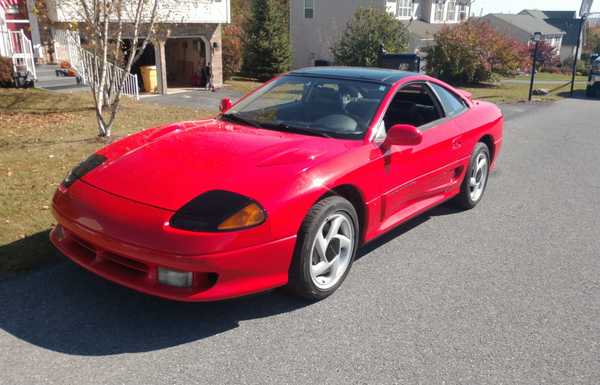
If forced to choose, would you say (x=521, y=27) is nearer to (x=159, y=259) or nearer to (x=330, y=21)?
(x=330, y=21)

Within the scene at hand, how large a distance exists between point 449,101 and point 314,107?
5.46 feet

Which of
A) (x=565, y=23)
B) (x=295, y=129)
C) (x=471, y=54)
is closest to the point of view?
(x=295, y=129)

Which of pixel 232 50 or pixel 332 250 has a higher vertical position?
pixel 232 50

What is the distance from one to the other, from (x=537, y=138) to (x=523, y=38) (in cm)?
5426

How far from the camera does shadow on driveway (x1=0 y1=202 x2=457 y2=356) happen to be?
3102mm

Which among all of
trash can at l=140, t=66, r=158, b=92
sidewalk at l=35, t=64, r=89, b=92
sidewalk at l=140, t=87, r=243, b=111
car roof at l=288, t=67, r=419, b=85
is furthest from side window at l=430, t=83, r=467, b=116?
trash can at l=140, t=66, r=158, b=92

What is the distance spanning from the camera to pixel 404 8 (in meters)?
37.9

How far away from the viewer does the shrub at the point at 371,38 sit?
2902 cm

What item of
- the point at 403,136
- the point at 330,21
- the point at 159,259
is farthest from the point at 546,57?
the point at 159,259

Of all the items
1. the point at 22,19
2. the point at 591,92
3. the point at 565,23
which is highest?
the point at 565,23

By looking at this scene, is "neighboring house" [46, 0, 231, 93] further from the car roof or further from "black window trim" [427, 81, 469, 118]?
"black window trim" [427, 81, 469, 118]

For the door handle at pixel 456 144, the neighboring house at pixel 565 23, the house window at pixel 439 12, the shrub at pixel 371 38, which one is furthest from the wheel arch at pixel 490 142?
the neighboring house at pixel 565 23

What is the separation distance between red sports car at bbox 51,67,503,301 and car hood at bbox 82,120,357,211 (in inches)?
0.4

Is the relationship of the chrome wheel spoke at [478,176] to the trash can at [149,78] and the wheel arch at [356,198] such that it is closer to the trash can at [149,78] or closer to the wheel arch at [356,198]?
the wheel arch at [356,198]
